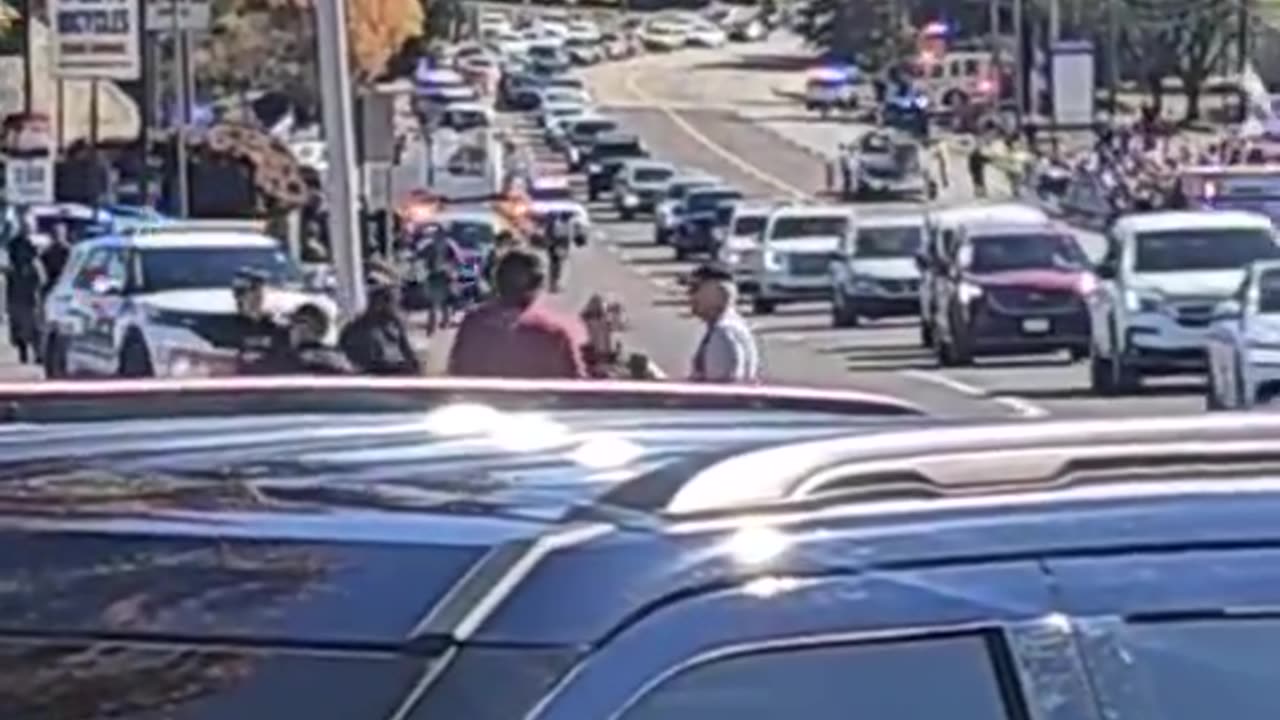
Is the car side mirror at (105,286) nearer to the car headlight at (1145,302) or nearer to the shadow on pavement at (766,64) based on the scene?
the car headlight at (1145,302)

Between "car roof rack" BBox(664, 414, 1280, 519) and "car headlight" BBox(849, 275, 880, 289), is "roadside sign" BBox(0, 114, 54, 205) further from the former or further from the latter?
"car roof rack" BBox(664, 414, 1280, 519)

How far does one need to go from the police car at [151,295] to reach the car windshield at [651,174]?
6709cm

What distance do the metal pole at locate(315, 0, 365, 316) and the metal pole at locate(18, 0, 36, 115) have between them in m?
33.1

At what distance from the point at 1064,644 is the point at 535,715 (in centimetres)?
45

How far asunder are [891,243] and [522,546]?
51.5 m

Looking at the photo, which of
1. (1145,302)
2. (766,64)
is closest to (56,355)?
(1145,302)

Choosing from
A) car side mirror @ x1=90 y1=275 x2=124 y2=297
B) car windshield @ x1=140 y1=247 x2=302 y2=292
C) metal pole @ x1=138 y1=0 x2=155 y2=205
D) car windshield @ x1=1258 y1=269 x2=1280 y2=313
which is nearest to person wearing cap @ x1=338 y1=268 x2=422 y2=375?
car windshield @ x1=140 y1=247 x2=302 y2=292

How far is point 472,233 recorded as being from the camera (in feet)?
218

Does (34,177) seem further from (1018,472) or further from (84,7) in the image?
(1018,472)

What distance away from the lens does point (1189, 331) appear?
36.3 metres

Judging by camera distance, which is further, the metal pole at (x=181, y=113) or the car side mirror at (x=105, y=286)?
the metal pole at (x=181, y=113)

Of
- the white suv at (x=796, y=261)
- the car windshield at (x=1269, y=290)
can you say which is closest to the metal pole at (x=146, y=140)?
the white suv at (x=796, y=261)

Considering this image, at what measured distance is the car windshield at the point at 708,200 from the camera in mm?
83000

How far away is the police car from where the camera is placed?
2809 centimetres
